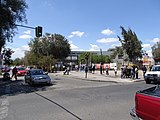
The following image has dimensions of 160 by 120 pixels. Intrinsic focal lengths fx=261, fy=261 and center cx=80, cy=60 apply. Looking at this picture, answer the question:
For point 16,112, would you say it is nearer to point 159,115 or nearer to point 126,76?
point 159,115

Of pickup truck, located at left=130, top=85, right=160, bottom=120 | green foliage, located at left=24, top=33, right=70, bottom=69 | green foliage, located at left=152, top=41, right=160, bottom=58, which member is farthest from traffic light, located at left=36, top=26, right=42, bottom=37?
green foliage, located at left=152, top=41, right=160, bottom=58

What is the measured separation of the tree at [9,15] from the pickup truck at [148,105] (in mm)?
17888

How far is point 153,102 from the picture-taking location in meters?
5.09

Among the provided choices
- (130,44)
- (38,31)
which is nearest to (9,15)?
(38,31)

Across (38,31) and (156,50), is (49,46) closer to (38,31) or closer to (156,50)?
(156,50)

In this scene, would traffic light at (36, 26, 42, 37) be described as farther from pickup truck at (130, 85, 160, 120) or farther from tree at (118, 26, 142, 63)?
tree at (118, 26, 142, 63)

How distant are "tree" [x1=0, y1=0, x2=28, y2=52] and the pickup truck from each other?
1789 centimetres

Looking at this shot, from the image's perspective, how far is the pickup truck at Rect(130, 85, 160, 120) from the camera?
500cm

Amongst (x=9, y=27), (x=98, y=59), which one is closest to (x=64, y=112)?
(x=9, y=27)

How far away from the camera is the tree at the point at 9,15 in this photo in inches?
856

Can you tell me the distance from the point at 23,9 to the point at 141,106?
21.5 metres

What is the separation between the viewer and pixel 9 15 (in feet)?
73.4

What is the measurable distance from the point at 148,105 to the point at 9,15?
19264 mm

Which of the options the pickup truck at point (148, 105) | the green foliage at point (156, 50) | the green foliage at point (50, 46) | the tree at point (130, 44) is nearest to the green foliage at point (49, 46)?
the green foliage at point (50, 46)
